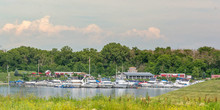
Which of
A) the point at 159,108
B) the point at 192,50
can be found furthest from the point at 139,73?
the point at 159,108

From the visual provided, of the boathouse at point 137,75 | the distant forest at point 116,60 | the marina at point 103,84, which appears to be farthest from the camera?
the boathouse at point 137,75

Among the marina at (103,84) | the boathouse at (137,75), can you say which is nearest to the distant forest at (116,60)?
the boathouse at (137,75)

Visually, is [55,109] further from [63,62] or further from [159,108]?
[63,62]

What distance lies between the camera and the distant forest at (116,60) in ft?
327

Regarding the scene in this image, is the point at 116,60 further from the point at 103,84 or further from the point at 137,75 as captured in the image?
the point at 103,84

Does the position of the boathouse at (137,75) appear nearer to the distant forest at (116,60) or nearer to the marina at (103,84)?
the distant forest at (116,60)

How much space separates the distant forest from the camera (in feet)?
327

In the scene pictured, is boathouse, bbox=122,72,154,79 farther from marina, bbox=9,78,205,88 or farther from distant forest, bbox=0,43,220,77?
marina, bbox=9,78,205,88

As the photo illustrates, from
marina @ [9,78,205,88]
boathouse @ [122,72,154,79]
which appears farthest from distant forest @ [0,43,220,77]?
marina @ [9,78,205,88]

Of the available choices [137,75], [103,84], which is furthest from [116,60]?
[103,84]

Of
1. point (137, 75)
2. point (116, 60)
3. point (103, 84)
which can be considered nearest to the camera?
point (103, 84)

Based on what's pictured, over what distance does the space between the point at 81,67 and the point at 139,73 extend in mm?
18861

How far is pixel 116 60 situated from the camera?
386 ft

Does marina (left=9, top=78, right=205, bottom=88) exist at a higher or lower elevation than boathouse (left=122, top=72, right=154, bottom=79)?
lower
